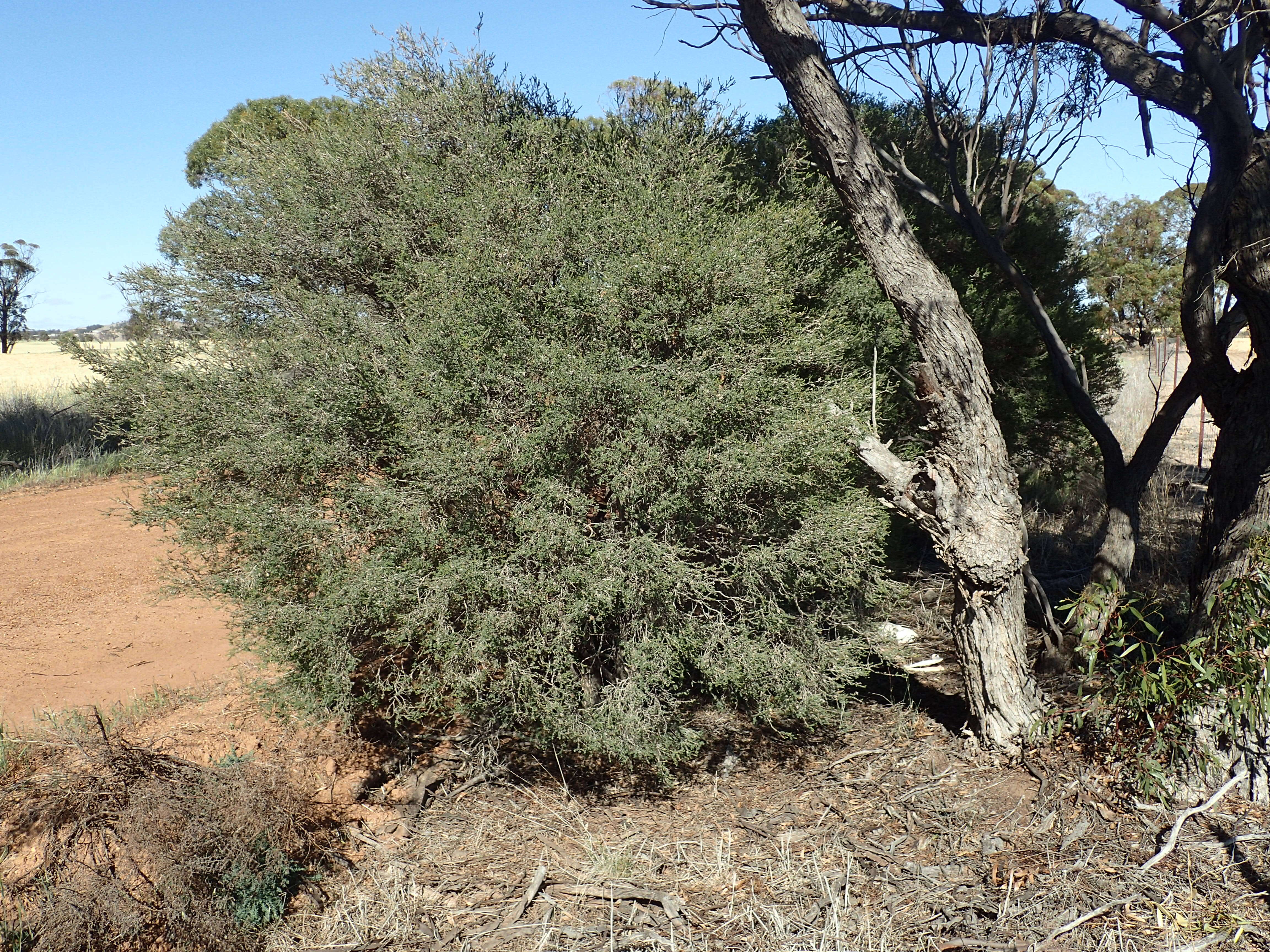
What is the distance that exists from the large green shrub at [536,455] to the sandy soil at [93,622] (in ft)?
3.96

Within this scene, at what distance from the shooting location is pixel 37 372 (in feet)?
105

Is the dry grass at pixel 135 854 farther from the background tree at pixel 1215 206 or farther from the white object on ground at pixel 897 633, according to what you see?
the background tree at pixel 1215 206

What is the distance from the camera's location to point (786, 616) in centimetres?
478

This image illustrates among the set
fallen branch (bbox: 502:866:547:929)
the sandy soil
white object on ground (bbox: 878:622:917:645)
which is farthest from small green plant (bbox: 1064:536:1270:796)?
the sandy soil

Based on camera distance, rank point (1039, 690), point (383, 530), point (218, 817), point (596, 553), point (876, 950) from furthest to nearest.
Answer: point (1039, 690) → point (383, 530) → point (596, 553) → point (218, 817) → point (876, 950)

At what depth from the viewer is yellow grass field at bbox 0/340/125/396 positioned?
63.4ft

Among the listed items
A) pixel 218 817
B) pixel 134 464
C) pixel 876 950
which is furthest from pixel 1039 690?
pixel 134 464

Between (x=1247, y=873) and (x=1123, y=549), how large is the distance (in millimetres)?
2583

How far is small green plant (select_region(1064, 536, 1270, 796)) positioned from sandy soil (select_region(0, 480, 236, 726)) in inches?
203

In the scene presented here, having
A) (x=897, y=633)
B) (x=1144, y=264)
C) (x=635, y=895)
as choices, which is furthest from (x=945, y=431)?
(x=1144, y=264)

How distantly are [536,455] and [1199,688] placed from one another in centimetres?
338

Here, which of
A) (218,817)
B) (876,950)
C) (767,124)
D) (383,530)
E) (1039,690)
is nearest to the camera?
(876,950)

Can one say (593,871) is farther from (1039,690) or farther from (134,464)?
(134,464)

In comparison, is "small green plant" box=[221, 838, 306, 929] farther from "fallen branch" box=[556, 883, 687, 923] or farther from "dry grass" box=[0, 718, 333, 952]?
"fallen branch" box=[556, 883, 687, 923]
